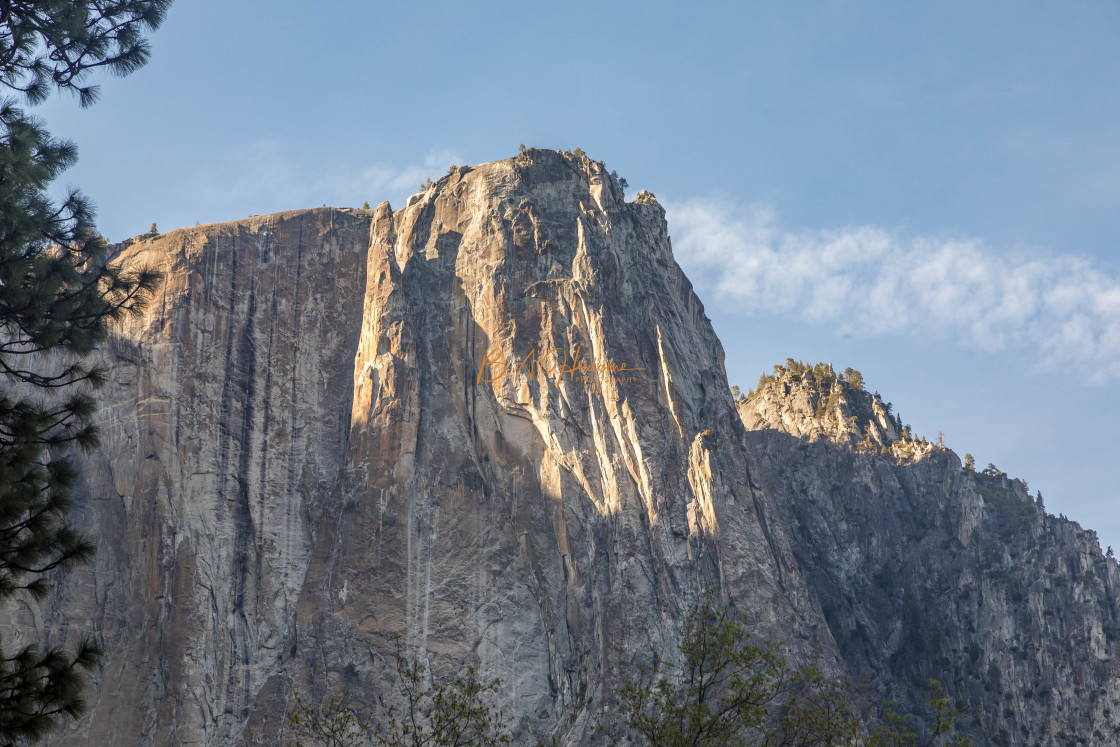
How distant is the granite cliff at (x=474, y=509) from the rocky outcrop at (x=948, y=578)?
0.24m

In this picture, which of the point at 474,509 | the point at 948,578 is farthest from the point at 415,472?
the point at 948,578

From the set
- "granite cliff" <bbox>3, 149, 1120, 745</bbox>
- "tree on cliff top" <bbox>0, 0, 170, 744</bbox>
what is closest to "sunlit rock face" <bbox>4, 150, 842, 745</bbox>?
"granite cliff" <bbox>3, 149, 1120, 745</bbox>

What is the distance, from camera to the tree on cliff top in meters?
19.2

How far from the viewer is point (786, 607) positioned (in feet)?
213

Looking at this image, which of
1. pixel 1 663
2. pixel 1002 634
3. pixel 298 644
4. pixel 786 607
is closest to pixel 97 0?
pixel 1 663

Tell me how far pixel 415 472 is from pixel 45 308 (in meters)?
44.4

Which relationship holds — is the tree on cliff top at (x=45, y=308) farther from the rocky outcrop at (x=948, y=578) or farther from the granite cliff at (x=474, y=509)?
the rocky outcrop at (x=948, y=578)

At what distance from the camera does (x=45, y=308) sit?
23828mm

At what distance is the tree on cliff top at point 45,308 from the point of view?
19.2m

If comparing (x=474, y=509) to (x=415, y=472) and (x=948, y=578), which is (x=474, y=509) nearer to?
(x=415, y=472)

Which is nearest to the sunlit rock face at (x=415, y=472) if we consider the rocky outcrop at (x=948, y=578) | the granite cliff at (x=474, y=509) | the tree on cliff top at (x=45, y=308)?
the granite cliff at (x=474, y=509)

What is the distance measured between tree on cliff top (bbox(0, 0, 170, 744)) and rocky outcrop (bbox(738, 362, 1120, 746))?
5395 centimetres

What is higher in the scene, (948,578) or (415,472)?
(415,472)

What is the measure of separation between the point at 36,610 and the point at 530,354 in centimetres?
3193
